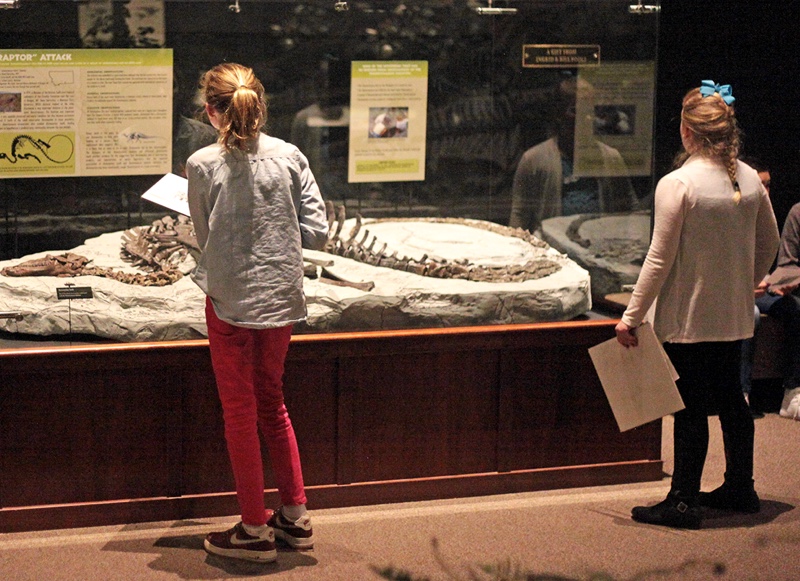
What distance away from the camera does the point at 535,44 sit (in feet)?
14.9

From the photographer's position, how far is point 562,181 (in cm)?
472

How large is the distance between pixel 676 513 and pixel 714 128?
1422mm

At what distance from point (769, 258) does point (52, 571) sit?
109 inches

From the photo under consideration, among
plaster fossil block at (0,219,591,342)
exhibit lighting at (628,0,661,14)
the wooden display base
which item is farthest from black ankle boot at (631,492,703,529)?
exhibit lighting at (628,0,661,14)

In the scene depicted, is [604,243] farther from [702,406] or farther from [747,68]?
[747,68]

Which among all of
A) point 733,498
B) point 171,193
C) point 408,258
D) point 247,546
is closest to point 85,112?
point 171,193

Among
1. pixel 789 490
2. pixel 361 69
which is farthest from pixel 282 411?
pixel 789 490

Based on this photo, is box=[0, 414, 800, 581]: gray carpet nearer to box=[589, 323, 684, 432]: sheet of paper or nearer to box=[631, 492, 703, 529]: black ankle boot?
box=[631, 492, 703, 529]: black ankle boot

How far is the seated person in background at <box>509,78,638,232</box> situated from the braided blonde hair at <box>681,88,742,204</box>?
2.28 ft

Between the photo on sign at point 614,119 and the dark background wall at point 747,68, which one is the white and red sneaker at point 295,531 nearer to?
the photo on sign at point 614,119

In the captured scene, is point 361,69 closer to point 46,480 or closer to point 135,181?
point 135,181

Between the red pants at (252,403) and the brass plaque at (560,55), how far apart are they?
5.09ft

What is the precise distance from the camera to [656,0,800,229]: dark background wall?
21.9 ft

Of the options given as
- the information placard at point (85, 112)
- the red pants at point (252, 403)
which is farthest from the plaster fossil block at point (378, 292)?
the red pants at point (252, 403)
